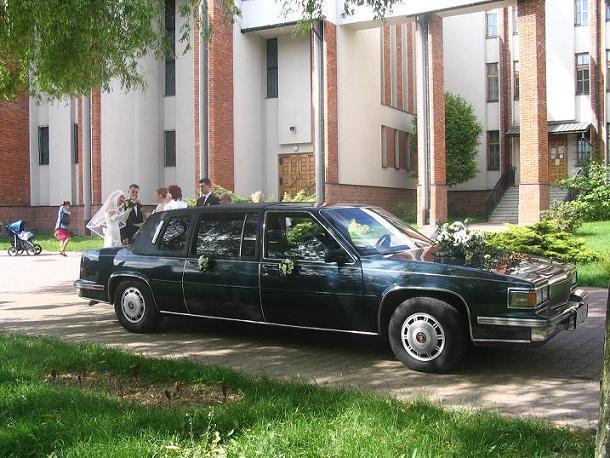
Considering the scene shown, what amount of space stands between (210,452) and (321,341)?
3.74 meters

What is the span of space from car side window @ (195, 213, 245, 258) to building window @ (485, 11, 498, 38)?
102 feet

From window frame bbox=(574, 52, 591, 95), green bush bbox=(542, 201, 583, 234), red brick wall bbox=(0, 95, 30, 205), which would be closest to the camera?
green bush bbox=(542, 201, 583, 234)

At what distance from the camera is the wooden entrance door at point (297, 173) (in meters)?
27.6

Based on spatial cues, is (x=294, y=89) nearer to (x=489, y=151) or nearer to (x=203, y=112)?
(x=203, y=112)

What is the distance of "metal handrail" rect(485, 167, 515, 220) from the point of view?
31.4m

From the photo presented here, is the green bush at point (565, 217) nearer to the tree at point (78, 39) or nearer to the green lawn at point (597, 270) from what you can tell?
the green lawn at point (597, 270)

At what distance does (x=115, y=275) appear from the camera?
7977 millimetres

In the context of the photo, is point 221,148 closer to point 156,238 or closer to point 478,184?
point 478,184

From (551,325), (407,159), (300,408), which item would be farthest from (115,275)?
(407,159)

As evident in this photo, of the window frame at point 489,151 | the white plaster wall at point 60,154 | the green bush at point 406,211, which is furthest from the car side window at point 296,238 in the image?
the window frame at point 489,151

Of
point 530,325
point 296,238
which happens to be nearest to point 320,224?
point 296,238

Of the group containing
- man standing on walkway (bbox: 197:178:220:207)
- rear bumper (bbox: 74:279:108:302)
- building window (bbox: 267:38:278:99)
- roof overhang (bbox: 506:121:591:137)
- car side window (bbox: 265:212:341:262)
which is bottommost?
rear bumper (bbox: 74:279:108:302)

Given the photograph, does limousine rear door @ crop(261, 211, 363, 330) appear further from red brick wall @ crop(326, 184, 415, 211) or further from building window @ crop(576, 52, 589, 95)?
building window @ crop(576, 52, 589, 95)

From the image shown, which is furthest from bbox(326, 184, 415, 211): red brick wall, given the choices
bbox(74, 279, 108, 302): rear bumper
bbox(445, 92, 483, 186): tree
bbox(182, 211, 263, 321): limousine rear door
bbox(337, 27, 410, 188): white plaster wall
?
bbox(182, 211, 263, 321): limousine rear door
